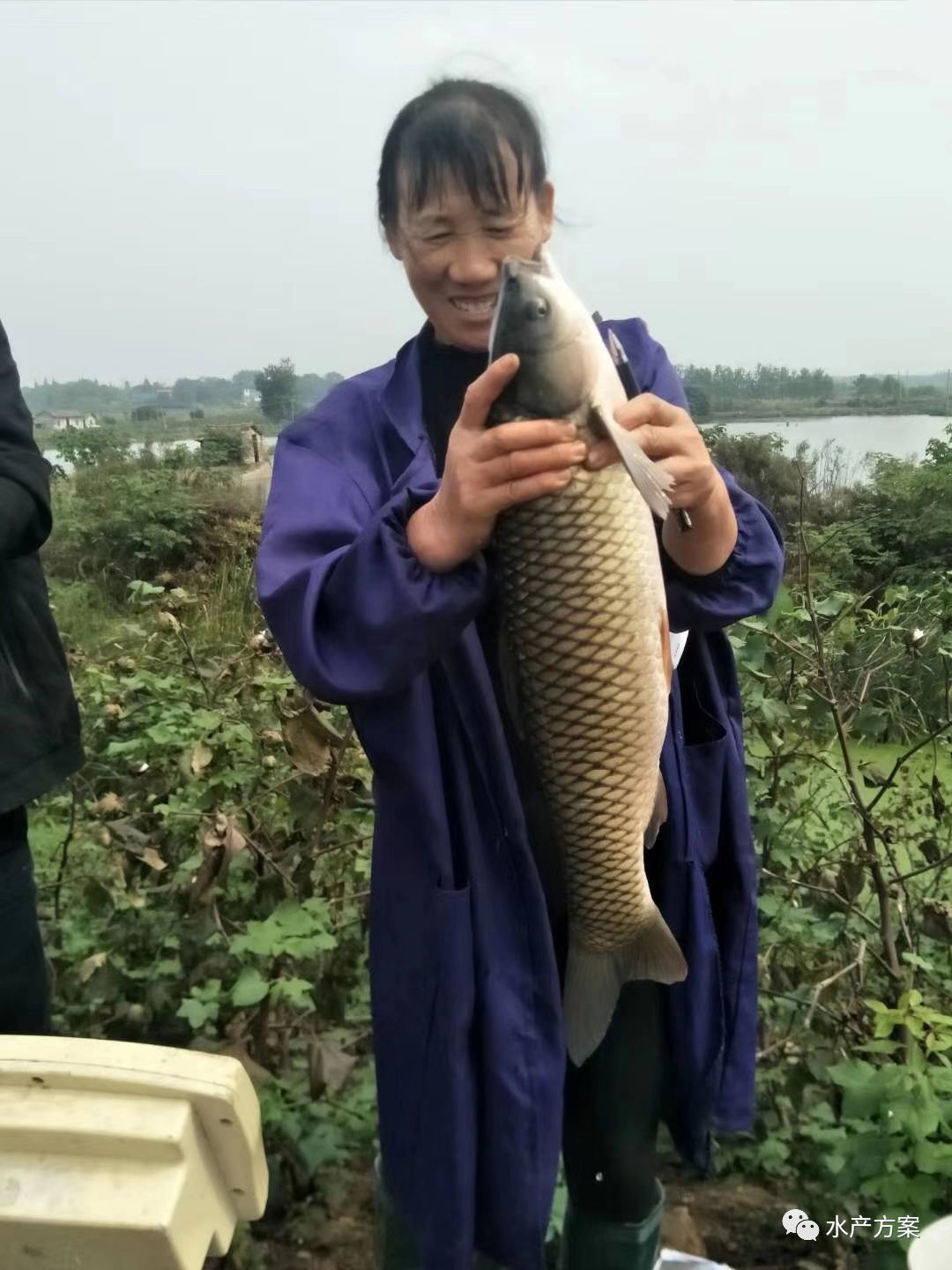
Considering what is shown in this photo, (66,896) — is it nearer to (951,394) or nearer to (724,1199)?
(724,1199)

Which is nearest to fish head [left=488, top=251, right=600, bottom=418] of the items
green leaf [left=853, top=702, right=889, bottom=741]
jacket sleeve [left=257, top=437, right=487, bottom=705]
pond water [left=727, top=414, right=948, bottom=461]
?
jacket sleeve [left=257, top=437, right=487, bottom=705]

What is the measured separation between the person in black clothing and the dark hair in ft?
2.84

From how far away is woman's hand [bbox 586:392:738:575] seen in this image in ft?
3.50

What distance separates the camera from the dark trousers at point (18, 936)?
1790 millimetres

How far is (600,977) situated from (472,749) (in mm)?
370

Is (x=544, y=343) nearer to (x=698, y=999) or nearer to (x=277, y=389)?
(x=698, y=999)

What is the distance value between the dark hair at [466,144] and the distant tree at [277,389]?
2653mm

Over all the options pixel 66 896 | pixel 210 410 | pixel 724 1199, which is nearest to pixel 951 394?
pixel 210 410

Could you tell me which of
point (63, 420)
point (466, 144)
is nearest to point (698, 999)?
point (466, 144)

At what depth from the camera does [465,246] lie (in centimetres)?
127

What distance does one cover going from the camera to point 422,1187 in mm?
1353

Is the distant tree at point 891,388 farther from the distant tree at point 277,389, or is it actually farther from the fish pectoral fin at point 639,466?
the fish pectoral fin at point 639,466

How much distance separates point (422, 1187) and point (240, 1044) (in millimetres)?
911

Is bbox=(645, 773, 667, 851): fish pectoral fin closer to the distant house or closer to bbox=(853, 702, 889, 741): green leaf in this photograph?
bbox=(853, 702, 889, 741): green leaf
